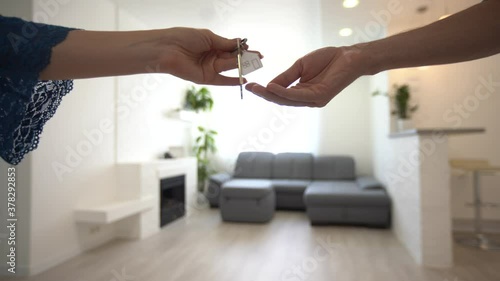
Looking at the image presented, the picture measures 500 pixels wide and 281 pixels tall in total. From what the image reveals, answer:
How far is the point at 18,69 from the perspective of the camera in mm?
596

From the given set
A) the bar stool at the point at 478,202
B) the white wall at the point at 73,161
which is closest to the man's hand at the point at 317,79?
the white wall at the point at 73,161

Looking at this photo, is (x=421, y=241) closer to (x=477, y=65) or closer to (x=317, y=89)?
(x=317, y=89)

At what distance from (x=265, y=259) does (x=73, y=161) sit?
1.96 meters

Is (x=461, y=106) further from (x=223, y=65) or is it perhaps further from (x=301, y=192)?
(x=223, y=65)

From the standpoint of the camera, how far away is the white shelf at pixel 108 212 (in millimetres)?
2479

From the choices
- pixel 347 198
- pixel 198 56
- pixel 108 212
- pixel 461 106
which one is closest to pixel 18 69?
pixel 198 56

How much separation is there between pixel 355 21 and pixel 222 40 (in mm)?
3058

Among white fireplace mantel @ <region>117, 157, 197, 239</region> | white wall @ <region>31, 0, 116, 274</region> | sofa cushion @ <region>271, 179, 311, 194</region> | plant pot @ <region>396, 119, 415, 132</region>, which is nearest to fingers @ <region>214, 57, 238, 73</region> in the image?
white wall @ <region>31, 0, 116, 274</region>

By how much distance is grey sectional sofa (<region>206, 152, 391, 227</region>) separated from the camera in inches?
132

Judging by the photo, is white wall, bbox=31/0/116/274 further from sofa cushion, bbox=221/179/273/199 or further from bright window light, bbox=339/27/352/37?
bright window light, bbox=339/27/352/37

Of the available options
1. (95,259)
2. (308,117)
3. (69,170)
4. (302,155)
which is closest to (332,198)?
(302,155)

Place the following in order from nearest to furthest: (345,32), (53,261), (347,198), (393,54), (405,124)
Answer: (393,54) < (53,261) < (405,124) < (347,198) < (345,32)

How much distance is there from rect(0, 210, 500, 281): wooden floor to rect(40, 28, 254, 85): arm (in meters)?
1.82

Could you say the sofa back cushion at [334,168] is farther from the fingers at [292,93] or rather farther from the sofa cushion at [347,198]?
the fingers at [292,93]
